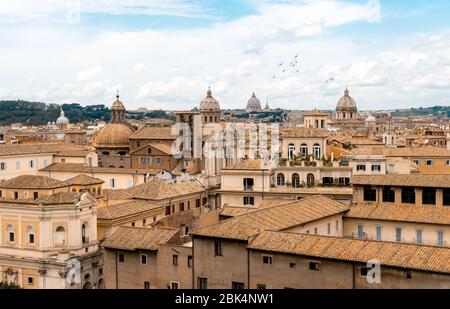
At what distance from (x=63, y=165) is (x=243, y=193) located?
19.1 m

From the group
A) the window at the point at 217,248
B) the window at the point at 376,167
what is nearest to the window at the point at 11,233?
the window at the point at 217,248

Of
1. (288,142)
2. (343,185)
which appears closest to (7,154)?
(288,142)

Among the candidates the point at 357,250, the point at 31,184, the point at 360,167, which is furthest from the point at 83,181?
the point at 357,250

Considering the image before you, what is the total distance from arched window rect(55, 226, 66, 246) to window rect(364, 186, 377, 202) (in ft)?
50.6

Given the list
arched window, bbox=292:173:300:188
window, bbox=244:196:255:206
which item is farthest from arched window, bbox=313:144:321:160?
window, bbox=244:196:255:206

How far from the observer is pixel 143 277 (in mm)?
28141

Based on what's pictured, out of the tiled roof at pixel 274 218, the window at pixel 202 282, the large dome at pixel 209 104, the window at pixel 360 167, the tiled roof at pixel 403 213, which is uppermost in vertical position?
the large dome at pixel 209 104

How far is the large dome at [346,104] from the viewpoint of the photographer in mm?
128000

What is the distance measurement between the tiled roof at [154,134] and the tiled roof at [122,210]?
19526 millimetres

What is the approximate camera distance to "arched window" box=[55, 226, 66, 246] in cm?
3281

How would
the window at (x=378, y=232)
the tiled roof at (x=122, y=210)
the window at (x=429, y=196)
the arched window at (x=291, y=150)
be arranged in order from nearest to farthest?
the window at (x=378, y=232) → the window at (x=429, y=196) → the tiled roof at (x=122, y=210) → the arched window at (x=291, y=150)

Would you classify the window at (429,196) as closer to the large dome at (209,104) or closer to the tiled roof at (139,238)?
the tiled roof at (139,238)

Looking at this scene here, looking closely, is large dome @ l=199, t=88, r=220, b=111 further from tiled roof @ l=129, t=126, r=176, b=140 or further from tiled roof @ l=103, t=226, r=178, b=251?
tiled roof @ l=103, t=226, r=178, b=251

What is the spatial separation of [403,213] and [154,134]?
30322 millimetres
